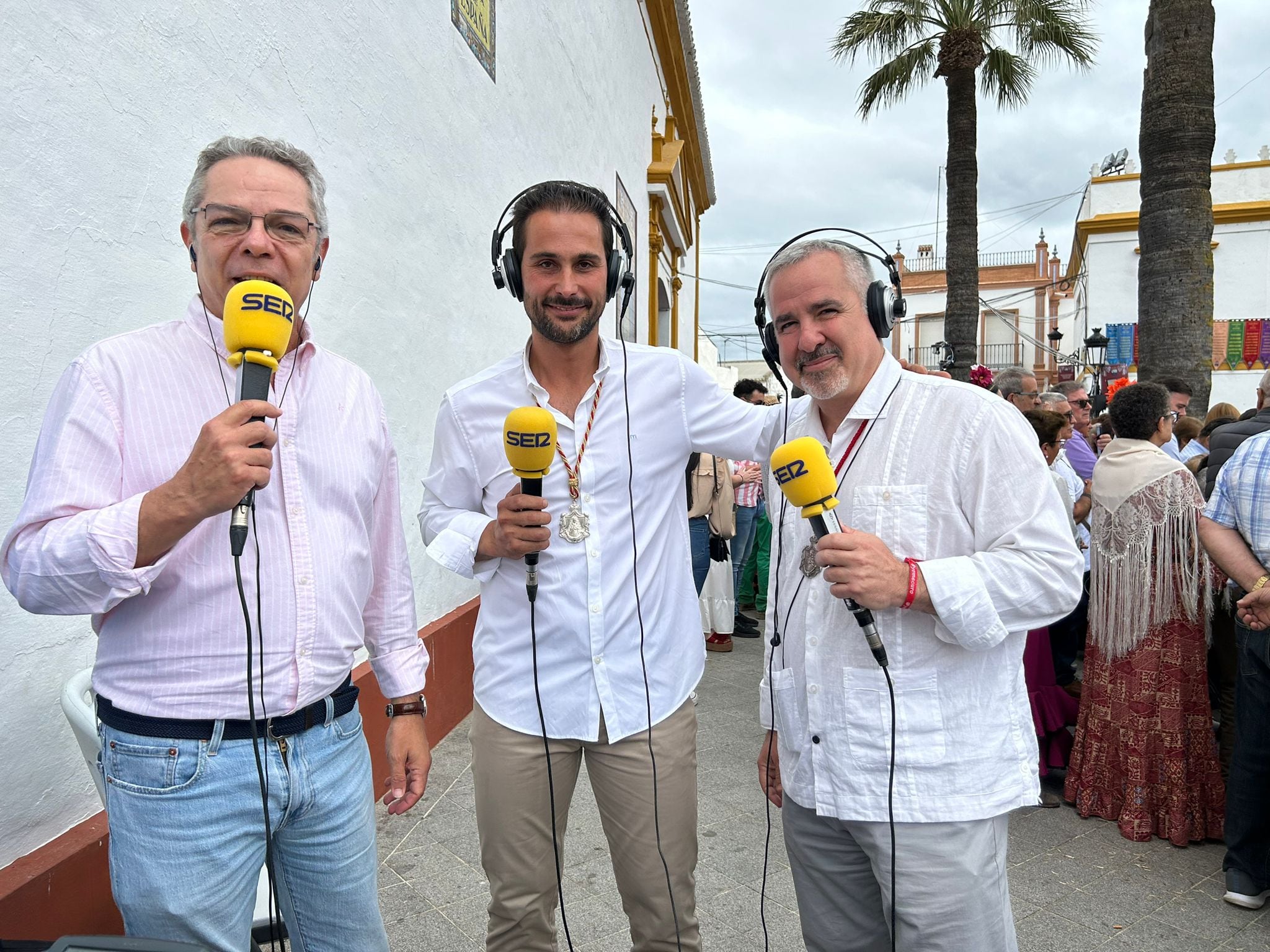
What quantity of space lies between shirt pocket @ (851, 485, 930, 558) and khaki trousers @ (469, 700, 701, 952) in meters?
0.77

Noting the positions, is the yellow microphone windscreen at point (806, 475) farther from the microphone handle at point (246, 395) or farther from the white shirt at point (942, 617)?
the microphone handle at point (246, 395)

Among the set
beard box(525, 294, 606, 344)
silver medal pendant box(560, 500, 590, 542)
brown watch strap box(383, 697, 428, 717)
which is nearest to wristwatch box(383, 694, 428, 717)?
brown watch strap box(383, 697, 428, 717)

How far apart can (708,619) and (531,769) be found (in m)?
5.32

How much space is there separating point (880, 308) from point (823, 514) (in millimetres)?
610

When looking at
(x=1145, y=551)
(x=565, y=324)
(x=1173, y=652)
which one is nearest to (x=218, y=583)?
(x=565, y=324)

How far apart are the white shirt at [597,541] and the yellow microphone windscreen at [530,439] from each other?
0.28 m

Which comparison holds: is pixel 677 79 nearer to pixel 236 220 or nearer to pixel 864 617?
pixel 236 220

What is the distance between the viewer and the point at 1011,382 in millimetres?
7355

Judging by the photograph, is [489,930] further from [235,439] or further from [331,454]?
[235,439]

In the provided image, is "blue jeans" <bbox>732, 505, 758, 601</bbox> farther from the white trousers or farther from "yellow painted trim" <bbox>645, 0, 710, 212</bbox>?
"yellow painted trim" <bbox>645, 0, 710, 212</bbox>

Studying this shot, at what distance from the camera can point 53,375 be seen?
2205 millimetres

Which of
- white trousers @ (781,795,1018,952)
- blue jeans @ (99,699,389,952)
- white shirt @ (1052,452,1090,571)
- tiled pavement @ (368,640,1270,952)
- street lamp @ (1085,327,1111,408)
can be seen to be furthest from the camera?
street lamp @ (1085,327,1111,408)

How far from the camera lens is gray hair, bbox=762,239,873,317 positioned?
1.95 metres

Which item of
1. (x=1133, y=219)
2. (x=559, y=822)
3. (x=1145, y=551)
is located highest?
(x=1133, y=219)
